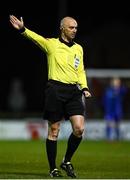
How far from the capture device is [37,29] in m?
41.4

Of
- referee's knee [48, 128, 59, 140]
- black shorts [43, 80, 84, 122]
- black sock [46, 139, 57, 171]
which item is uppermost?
black shorts [43, 80, 84, 122]

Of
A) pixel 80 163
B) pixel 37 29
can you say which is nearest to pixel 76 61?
pixel 80 163

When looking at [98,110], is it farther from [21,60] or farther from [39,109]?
[21,60]

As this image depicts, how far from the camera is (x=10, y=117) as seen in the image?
32875 mm

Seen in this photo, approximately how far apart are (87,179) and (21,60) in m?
28.8

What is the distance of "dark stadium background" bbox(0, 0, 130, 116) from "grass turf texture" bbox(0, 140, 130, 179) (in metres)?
16.1

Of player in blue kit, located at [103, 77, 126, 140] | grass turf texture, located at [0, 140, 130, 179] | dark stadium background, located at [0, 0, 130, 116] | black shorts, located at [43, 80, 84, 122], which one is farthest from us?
dark stadium background, located at [0, 0, 130, 116]

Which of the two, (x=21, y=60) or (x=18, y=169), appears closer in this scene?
(x=18, y=169)

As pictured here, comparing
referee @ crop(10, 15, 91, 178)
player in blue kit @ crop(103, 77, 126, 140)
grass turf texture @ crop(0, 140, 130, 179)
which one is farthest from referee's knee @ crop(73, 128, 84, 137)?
player in blue kit @ crop(103, 77, 126, 140)

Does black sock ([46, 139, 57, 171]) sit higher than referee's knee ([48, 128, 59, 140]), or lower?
lower

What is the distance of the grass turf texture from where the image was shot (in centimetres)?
1406

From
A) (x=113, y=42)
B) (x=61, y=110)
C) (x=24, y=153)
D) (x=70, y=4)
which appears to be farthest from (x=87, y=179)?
(x=70, y=4)

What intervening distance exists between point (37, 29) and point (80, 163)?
969 inches

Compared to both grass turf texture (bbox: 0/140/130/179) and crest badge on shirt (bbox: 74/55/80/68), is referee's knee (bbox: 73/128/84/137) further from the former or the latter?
crest badge on shirt (bbox: 74/55/80/68)
